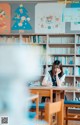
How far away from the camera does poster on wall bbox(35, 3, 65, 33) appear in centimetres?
576

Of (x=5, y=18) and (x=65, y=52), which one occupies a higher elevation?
(x=5, y=18)

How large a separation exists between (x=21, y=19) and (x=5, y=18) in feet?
1.19

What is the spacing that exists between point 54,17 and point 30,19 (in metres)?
0.53

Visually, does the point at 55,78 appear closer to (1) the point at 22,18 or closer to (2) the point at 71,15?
(2) the point at 71,15

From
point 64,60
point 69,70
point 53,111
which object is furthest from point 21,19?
point 53,111

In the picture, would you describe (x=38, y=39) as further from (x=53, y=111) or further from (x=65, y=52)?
(x=53, y=111)

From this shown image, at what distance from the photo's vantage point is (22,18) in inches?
234

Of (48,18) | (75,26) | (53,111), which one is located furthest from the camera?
(48,18)

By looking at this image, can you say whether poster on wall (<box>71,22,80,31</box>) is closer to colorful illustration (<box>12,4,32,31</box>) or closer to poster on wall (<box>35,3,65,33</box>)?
poster on wall (<box>35,3,65,33</box>)

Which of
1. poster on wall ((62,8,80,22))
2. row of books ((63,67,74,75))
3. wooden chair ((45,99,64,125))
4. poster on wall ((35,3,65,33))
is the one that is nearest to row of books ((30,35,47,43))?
poster on wall ((35,3,65,33))

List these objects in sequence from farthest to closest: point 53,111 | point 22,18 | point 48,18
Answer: point 22,18 < point 48,18 < point 53,111

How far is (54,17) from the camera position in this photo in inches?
229

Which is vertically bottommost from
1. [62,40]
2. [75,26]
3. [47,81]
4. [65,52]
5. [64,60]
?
[47,81]

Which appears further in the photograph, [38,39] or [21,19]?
[21,19]
